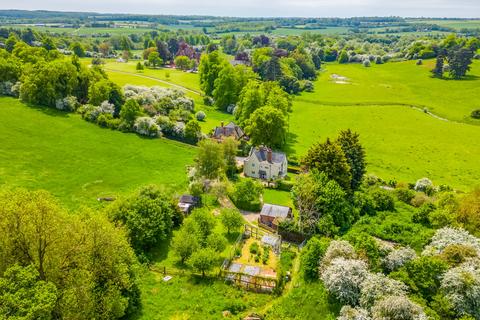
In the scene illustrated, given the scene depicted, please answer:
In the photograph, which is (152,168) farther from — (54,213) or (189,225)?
(54,213)

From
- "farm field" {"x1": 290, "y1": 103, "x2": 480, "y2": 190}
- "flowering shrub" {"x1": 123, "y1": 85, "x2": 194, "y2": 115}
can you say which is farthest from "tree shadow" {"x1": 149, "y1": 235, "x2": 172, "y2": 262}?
"flowering shrub" {"x1": 123, "y1": 85, "x2": 194, "y2": 115}

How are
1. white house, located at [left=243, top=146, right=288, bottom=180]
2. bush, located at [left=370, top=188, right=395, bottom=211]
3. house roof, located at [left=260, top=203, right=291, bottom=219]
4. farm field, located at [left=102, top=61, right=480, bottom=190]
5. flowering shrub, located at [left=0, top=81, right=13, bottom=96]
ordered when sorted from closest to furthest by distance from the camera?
1. house roof, located at [left=260, top=203, right=291, bottom=219]
2. bush, located at [left=370, top=188, right=395, bottom=211]
3. white house, located at [left=243, top=146, right=288, bottom=180]
4. farm field, located at [left=102, top=61, right=480, bottom=190]
5. flowering shrub, located at [left=0, top=81, right=13, bottom=96]

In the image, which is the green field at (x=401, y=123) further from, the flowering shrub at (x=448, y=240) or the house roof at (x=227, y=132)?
the flowering shrub at (x=448, y=240)

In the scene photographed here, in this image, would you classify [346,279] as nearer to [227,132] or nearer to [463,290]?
[463,290]

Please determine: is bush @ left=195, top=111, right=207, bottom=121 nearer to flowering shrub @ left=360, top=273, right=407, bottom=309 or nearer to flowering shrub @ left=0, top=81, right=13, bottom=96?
flowering shrub @ left=0, top=81, right=13, bottom=96

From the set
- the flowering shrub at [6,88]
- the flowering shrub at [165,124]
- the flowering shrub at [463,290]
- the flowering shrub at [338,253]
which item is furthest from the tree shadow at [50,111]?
the flowering shrub at [463,290]

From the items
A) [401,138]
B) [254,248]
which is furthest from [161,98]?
[401,138]
